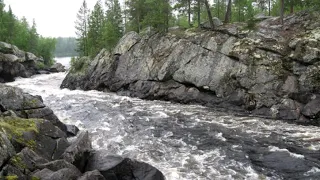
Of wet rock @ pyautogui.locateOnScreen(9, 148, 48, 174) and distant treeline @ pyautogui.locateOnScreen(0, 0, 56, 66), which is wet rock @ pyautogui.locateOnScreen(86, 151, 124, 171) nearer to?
wet rock @ pyautogui.locateOnScreen(9, 148, 48, 174)

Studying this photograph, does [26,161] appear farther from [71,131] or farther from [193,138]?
[193,138]

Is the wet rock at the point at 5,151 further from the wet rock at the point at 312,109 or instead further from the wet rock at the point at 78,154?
the wet rock at the point at 312,109

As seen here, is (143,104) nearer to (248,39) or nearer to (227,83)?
(227,83)

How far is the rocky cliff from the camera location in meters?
26.0

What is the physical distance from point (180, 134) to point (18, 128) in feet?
34.1

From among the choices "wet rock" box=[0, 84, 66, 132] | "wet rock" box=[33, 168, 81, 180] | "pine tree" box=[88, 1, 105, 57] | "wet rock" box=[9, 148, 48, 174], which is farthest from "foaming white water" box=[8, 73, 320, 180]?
"pine tree" box=[88, 1, 105, 57]

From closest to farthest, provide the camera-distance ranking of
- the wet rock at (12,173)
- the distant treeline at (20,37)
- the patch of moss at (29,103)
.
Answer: the wet rock at (12,173) → the patch of moss at (29,103) → the distant treeline at (20,37)

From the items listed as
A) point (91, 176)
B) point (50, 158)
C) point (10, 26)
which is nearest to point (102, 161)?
point (91, 176)

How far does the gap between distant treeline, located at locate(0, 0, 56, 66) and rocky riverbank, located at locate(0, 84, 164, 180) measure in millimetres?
66276

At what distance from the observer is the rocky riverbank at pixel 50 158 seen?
1119cm

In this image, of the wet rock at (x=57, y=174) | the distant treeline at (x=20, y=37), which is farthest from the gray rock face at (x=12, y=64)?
the wet rock at (x=57, y=174)

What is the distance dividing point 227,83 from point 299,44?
765 cm

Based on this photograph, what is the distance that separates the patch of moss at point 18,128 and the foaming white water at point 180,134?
429 centimetres

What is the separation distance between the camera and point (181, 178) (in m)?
13.6
